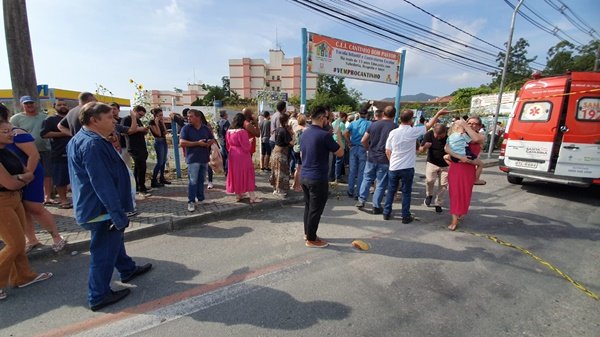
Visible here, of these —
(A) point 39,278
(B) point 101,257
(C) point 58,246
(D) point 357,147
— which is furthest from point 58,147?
(D) point 357,147

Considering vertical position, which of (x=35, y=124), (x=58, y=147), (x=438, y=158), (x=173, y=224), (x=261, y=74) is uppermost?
(x=261, y=74)

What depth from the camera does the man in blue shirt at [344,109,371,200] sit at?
18.8 ft

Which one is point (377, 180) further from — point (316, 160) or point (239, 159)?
point (239, 159)

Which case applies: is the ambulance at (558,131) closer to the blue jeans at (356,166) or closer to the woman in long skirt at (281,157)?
the blue jeans at (356,166)

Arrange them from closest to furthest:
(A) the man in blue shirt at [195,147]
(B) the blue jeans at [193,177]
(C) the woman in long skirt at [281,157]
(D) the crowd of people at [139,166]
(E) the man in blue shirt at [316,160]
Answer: (D) the crowd of people at [139,166], (E) the man in blue shirt at [316,160], (A) the man in blue shirt at [195,147], (B) the blue jeans at [193,177], (C) the woman in long skirt at [281,157]

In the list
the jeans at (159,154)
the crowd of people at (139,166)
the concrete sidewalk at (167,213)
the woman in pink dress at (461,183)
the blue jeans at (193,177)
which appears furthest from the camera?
the jeans at (159,154)

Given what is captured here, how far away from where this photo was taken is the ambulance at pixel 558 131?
5.80m

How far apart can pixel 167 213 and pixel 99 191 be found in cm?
252

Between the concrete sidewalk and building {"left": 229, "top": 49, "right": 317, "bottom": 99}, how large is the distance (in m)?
75.1

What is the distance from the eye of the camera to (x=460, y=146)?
Answer: 4242mm

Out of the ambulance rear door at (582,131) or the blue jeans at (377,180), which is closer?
the blue jeans at (377,180)

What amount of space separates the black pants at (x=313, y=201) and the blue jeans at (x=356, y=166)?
230cm

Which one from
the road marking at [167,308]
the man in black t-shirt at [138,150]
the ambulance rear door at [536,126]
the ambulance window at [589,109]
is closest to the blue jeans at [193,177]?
the man in black t-shirt at [138,150]

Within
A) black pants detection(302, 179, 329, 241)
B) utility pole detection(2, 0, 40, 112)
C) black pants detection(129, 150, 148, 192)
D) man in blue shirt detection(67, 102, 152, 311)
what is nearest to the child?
black pants detection(302, 179, 329, 241)
